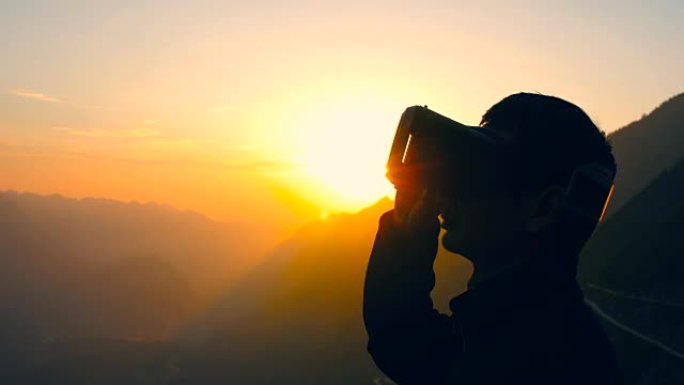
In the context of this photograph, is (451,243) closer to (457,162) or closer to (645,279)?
(457,162)

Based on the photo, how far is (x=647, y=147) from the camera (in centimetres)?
9562

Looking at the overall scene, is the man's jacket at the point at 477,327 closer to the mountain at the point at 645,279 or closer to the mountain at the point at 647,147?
the mountain at the point at 645,279

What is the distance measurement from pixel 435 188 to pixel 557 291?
0.58 m

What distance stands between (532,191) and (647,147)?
101 meters

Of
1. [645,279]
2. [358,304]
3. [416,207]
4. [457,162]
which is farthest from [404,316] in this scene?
[358,304]

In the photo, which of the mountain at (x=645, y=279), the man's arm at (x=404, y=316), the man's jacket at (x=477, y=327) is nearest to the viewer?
the man's jacket at (x=477, y=327)

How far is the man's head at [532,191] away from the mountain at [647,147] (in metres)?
85.9

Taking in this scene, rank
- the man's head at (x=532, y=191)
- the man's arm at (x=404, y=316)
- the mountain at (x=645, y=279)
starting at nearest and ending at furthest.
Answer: the man's head at (x=532, y=191) < the man's arm at (x=404, y=316) < the mountain at (x=645, y=279)

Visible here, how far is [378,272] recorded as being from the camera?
9.79 ft

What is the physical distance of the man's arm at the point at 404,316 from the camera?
2941 mm

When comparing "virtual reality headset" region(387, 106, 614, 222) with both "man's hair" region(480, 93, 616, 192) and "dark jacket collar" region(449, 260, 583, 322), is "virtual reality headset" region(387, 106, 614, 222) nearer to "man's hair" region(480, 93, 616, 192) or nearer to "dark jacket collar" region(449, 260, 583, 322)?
"man's hair" region(480, 93, 616, 192)

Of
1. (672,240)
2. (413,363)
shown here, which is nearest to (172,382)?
(672,240)

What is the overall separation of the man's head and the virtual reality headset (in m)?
0.03

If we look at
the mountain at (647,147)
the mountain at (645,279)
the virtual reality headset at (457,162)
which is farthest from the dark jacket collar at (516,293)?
the mountain at (647,147)
